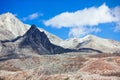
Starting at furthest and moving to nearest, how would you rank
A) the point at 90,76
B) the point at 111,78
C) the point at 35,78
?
the point at 35,78 < the point at 90,76 < the point at 111,78

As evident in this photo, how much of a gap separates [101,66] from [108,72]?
49.6ft

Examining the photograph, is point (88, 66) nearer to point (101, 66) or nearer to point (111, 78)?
point (101, 66)

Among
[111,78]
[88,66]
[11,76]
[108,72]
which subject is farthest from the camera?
[11,76]

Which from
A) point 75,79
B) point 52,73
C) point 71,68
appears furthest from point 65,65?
point 75,79

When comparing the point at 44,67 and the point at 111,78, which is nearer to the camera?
the point at 111,78

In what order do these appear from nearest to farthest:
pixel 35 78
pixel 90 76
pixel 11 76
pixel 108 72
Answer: pixel 90 76 < pixel 108 72 < pixel 35 78 < pixel 11 76

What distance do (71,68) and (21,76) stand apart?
2226 centimetres

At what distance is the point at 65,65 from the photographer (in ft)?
475

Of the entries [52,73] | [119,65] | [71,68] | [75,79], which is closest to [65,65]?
[71,68]

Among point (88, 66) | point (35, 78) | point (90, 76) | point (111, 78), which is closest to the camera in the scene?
point (111, 78)

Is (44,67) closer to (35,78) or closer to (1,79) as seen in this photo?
(35,78)

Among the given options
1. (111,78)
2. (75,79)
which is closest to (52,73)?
(75,79)

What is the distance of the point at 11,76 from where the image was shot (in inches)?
5994

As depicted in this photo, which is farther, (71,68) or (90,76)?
(71,68)
